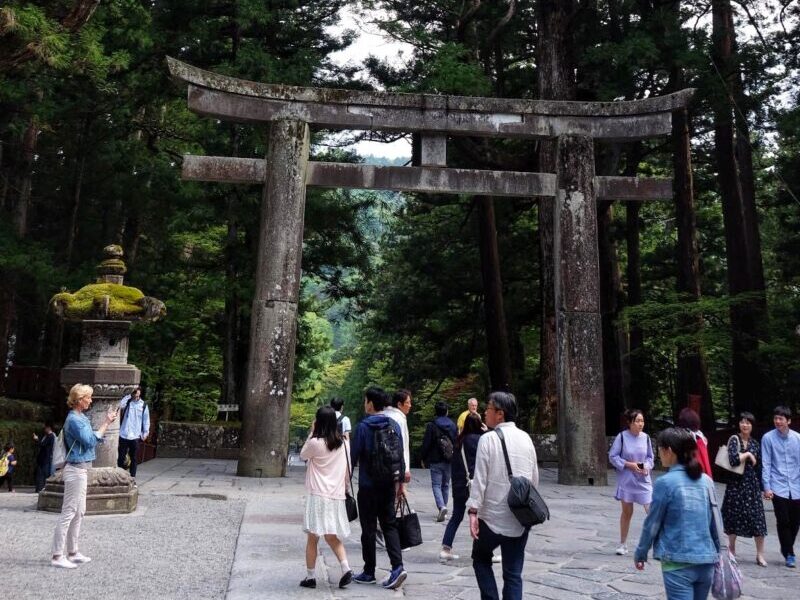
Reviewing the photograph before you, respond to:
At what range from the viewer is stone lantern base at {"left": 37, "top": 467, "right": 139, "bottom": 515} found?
9.04 metres

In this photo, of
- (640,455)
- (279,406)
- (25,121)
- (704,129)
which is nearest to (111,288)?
(279,406)

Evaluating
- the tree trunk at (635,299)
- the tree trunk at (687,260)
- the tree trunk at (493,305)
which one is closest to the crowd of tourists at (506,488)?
the tree trunk at (687,260)

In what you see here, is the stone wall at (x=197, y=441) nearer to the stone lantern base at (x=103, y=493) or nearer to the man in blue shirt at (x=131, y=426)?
the man in blue shirt at (x=131, y=426)

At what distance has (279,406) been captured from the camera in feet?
42.0

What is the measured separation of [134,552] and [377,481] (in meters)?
2.69

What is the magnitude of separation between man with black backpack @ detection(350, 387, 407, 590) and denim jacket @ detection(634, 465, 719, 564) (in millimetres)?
2346

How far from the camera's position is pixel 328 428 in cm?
611

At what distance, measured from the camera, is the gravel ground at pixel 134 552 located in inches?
224

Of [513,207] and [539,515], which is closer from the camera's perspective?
[539,515]

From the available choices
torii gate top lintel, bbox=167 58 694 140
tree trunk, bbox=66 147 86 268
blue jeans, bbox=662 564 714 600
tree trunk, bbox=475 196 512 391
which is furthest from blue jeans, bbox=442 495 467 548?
tree trunk, bbox=66 147 86 268

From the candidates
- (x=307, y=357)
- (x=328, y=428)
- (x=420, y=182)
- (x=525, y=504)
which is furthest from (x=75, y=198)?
(x=525, y=504)

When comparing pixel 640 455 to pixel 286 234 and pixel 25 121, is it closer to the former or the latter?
pixel 286 234

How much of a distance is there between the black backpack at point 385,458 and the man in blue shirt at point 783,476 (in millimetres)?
4054

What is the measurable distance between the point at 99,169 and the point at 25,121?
495cm
